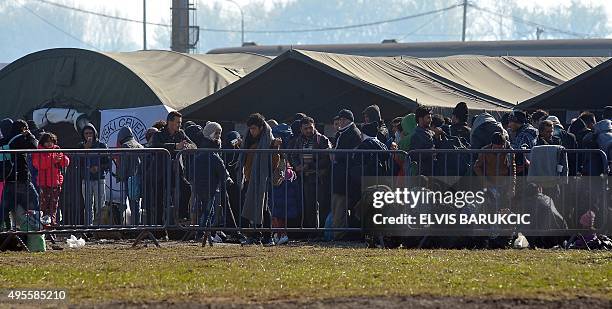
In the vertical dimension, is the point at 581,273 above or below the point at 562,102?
below

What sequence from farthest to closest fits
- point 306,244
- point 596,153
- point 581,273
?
1. point 306,244
2. point 596,153
3. point 581,273

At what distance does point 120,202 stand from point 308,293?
19.5 ft

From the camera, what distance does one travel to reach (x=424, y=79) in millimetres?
26781

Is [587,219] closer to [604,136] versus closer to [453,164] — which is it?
[604,136]

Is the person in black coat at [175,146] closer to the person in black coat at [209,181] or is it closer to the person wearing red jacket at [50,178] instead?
the person in black coat at [209,181]

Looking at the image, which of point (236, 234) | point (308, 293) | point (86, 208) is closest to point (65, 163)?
point (86, 208)

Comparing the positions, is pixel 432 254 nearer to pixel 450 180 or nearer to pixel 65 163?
pixel 450 180

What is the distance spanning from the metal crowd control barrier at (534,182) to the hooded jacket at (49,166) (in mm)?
4209

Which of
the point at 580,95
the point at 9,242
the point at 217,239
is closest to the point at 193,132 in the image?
the point at 217,239

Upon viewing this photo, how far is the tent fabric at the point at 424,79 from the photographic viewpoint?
2389cm

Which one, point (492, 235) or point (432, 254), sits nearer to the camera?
point (432, 254)

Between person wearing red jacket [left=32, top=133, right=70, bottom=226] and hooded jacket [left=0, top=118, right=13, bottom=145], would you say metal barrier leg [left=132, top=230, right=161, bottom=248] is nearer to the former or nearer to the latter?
person wearing red jacket [left=32, top=133, right=70, bottom=226]

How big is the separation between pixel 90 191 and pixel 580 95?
442 inches

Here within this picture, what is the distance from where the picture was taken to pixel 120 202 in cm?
1612
